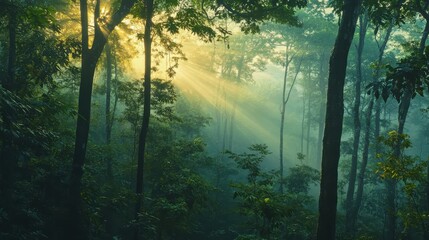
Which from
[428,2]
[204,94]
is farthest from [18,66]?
[204,94]

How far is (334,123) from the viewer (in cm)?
673

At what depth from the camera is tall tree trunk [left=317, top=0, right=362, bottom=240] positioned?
658 cm

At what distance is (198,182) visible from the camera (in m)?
11.6

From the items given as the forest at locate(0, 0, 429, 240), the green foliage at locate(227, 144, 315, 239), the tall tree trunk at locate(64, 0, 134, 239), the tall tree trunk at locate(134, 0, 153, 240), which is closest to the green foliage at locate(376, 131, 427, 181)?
the forest at locate(0, 0, 429, 240)

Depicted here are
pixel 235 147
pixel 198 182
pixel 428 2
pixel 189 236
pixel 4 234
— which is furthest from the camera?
pixel 235 147

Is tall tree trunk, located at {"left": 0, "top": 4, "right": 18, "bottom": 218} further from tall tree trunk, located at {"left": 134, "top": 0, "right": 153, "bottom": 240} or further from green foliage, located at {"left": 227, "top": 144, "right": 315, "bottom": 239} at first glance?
green foliage, located at {"left": 227, "top": 144, "right": 315, "bottom": 239}

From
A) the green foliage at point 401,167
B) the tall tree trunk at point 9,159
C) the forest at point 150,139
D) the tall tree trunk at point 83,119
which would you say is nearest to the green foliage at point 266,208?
the forest at point 150,139

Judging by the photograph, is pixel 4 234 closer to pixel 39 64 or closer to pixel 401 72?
pixel 39 64

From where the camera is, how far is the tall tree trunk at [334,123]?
21.6 ft

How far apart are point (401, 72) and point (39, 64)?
9774 mm

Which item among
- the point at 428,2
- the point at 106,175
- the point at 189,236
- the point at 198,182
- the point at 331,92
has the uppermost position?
the point at 428,2

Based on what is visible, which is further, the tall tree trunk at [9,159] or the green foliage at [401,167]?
the green foliage at [401,167]

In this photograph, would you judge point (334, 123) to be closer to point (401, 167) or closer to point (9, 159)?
point (401, 167)

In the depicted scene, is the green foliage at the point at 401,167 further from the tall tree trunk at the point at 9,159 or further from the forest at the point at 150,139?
the tall tree trunk at the point at 9,159
